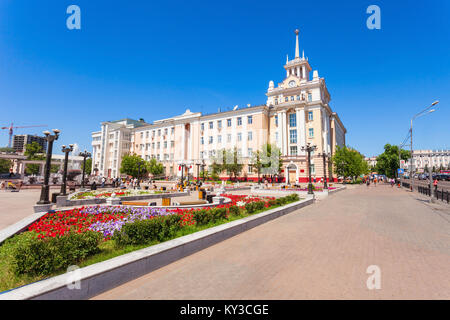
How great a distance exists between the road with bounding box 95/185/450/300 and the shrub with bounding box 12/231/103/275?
40.8 inches

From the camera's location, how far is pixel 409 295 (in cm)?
329

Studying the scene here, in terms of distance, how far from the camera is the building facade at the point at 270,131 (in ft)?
133

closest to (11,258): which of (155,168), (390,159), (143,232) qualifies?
(143,232)

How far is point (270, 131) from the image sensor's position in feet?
148

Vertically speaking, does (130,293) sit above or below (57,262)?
below

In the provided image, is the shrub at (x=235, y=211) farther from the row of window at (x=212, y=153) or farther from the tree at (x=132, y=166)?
the tree at (x=132, y=166)

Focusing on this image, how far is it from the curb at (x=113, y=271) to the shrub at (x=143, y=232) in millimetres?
738

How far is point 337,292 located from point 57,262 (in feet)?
15.1

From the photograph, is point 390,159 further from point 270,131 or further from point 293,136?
point 270,131

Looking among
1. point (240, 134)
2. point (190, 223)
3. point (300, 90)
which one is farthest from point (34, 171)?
point (190, 223)

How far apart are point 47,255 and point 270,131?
44.1 metres

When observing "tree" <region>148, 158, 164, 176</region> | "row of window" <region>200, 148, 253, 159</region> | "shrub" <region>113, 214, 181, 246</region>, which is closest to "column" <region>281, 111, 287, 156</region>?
"row of window" <region>200, 148, 253, 159</region>

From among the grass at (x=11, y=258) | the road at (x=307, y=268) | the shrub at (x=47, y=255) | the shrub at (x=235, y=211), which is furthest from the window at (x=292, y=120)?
the shrub at (x=47, y=255)
